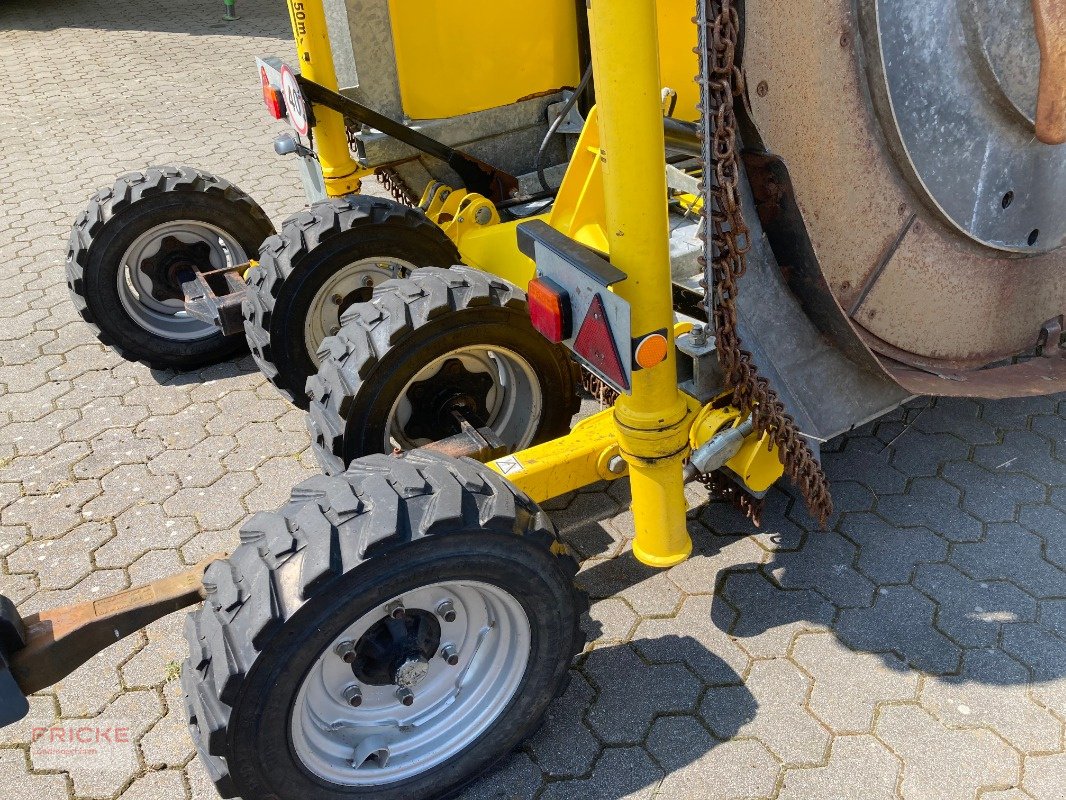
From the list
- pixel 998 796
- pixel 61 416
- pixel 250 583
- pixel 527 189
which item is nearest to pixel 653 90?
pixel 250 583

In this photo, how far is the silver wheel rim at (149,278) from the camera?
444 cm

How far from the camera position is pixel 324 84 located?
3758 millimetres

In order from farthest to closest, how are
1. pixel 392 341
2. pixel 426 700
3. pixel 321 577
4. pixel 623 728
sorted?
pixel 392 341
pixel 623 728
pixel 426 700
pixel 321 577

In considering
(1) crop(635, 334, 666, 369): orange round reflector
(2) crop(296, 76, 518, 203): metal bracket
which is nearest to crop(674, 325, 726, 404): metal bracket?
(1) crop(635, 334, 666, 369): orange round reflector

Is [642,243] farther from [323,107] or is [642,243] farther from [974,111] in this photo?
[323,107]

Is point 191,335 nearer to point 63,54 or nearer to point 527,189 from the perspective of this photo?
point 527,189

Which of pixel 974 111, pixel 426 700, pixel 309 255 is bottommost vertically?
pixel 426 700

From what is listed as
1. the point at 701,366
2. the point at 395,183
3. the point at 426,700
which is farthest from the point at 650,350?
the point at 395,183

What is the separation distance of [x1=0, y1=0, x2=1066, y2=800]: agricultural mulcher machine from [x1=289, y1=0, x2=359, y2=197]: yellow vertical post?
0.02 m

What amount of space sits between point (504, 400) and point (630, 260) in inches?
52.9

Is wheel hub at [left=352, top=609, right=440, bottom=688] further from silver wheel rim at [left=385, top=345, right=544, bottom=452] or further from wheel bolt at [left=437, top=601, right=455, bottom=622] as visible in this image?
silver wheel rim at [left=385, top=345, right=544, bottom=452]

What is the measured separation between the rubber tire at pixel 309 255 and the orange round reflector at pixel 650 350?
5.70 feet

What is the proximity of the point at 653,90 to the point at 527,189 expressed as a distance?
7.54ft

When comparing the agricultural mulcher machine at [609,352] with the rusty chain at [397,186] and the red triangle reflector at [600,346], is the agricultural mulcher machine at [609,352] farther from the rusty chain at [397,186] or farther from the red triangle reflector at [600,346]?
A: the rusty chain at [397,186]
